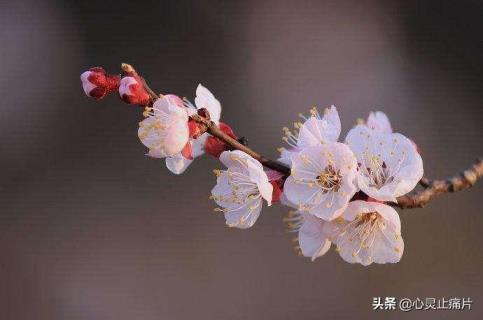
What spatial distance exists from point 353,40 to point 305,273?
5.01 feet

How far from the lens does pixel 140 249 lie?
10.3 ft

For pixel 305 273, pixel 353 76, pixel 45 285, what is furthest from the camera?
pixel 353 76

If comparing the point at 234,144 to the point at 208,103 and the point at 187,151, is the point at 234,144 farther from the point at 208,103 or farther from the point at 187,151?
the point at 208,103

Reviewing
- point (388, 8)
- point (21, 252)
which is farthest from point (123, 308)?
point (388, 8)

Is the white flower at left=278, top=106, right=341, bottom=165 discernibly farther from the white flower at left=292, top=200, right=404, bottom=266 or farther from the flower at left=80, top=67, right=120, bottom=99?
the flower at left=80, top=67, right=120, bottom=99

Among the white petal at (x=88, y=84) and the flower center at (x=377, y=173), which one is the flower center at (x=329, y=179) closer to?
the flower center at (x=377, y=173)

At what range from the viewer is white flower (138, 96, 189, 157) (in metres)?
0.75

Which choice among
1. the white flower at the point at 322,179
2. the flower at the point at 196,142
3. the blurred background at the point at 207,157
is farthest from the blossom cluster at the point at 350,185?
the blurred background at the point at 207,157

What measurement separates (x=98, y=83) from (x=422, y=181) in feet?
1.36

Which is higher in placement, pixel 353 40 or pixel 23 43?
pixel 353 40

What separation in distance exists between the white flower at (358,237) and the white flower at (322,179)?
0.12ft

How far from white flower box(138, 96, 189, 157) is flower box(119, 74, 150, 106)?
2 centimetres

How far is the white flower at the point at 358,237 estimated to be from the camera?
815 millimetres

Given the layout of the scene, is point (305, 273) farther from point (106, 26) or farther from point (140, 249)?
point (106, 26)
